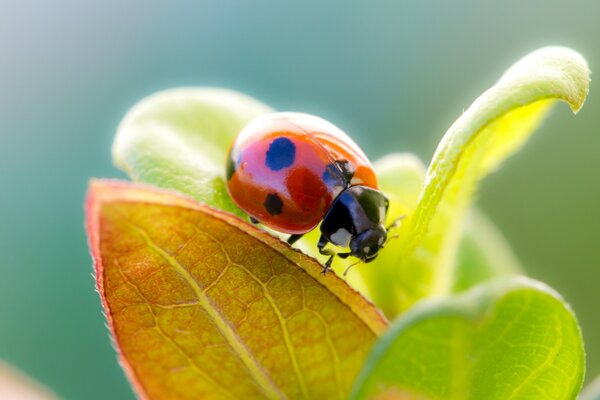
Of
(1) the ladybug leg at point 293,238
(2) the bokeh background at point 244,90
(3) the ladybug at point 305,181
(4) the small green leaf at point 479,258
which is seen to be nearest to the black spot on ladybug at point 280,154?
(3) the ladybug at point 305,181

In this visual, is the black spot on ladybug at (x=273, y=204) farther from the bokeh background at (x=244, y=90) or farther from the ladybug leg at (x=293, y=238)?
the bokeh background at (x=244, y=90)

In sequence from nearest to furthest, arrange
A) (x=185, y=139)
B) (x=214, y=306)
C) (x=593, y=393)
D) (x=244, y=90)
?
1. (x=214, y=306)
2. (x=593, y=393)
3. (x=185, y=139)
4. (x=244, y=90)

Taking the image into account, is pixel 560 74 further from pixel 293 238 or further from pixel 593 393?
pixel 293 238

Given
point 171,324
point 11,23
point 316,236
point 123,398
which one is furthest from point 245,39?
point 171,324

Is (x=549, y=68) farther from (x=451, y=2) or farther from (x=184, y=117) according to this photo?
(x=451, y=2)

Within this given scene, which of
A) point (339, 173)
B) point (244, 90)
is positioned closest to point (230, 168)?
point (339, 173)

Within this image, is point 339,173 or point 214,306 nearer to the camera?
point 214,306
